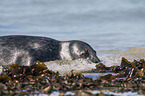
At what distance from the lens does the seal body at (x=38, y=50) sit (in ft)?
25.2

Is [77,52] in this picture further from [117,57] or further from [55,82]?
[55,82]

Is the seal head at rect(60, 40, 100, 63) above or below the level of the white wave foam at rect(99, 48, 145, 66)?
above

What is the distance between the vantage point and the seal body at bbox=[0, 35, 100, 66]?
25.2ft

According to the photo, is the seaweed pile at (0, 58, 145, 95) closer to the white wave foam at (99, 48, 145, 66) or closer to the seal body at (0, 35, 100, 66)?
the seal body at (0, 35, 100, 66)

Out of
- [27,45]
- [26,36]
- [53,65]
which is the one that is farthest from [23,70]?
[26,36]

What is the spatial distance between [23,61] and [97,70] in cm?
263

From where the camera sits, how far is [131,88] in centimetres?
384

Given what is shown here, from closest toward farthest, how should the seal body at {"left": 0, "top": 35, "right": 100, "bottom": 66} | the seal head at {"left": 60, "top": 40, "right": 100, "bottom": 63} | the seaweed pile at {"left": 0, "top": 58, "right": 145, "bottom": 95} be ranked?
the seaweed pile at {"left": 0, "top": 58, "right": 145, "bottom": 95} → the seal body at {"left": 0, "top": 35, "right": 100, "bottom": 66} → the seal head at {"left": 60, "top": 40, "right": 100, "bottom": 63}

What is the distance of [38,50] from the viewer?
7.88 meters

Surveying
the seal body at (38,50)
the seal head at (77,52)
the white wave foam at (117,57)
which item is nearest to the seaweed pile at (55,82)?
the seal body at (38,50)

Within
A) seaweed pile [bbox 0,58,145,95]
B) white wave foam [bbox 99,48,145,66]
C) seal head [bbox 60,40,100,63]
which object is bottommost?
seaweed pile [bbox 0,58,145,95]

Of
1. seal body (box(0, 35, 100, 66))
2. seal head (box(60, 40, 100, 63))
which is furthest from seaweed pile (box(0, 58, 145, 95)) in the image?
seal head (box(60, 40, 100, 63))

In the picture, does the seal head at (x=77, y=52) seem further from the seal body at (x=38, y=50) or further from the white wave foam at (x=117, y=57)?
the white wave foam at (x=117, y=57)

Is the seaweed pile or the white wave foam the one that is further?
the white wave foam
